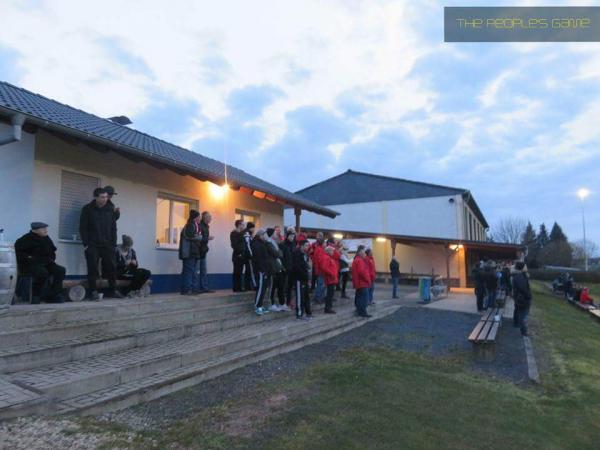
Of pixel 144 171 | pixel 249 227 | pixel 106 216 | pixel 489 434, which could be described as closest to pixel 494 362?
pixel 489 434

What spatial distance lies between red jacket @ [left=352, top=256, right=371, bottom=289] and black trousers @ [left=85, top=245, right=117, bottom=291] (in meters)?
5.43

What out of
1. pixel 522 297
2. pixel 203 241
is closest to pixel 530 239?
pixel 522 297

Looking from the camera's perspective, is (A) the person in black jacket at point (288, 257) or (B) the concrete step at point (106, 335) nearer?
(B) the concrete step at point (106, 335)

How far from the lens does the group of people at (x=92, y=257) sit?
6355mm

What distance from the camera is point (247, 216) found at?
13078mm

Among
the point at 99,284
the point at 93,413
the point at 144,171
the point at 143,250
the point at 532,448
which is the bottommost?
the point at 532,448

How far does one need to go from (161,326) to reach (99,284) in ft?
5.20

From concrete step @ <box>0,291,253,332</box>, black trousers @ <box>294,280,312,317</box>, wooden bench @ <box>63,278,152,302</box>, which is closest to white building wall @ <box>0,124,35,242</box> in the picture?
wooden bench @ <box>63,278,152,302</box>

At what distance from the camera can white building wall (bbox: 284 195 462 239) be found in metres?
32.2

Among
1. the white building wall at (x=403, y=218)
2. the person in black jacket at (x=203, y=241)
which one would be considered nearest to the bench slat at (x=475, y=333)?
the person in black jacket at (x=203, y=241)

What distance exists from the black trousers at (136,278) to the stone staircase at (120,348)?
0.85m

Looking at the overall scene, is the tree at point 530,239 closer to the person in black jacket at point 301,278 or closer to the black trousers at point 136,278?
the person in black jacket at point 301,278

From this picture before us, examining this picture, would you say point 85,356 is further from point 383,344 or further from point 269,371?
point 383,344

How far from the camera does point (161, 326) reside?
6586 mm
